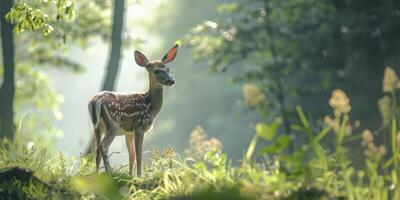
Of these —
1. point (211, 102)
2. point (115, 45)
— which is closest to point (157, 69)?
point (115, 45)

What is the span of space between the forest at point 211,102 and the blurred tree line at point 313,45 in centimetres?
5

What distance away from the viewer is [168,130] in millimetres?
59750

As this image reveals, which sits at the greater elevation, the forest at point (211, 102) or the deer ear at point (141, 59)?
the deer ear at point (141, 59)

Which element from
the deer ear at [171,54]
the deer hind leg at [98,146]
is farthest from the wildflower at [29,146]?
the deer ear at [171,54]

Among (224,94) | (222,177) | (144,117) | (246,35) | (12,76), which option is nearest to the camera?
(222,177)

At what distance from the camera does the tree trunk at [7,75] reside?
17.4 metres

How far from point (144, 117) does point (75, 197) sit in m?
2.91

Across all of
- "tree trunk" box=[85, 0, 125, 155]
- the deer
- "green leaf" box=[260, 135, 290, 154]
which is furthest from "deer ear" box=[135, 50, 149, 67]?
"tree trunk" box=[85, 0, 125, 155]

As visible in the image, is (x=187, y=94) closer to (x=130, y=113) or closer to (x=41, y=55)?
(x=41, y=55)

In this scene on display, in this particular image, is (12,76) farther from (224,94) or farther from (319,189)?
(224,94)

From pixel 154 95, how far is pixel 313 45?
15298 millimetres

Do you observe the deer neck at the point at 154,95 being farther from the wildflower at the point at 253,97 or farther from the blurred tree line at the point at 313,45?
the blurred tree line at the point at 313,45

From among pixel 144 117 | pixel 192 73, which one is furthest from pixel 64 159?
pixel 192 73

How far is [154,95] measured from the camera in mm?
12055
